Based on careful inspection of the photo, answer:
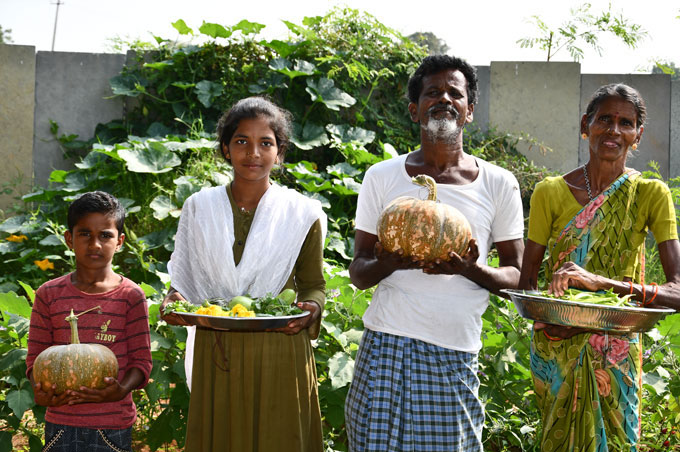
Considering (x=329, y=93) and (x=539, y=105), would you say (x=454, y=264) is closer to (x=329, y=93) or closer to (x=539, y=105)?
(x=329, y=93)

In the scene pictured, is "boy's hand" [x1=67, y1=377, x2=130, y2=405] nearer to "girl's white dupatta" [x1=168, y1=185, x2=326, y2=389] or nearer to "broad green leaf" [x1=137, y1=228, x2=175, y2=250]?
"girl's white dupatta" [x1=168, y1=185, x2=326, y2=389]

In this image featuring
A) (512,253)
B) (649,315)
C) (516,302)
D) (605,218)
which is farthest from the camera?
(512,253)

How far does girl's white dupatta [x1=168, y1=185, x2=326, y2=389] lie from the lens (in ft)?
10.3

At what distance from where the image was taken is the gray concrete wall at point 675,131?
802 cm

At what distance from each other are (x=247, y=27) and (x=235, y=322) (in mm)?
6162

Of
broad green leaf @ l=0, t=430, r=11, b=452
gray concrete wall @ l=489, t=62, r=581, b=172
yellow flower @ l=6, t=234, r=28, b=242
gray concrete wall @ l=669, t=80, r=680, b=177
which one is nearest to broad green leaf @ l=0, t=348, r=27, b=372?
broad green leaf @ l=0, t=430, r=11, b=452

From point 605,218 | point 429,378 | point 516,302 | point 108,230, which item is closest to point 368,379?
point 429,378

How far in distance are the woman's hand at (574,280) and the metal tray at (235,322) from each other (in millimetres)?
1099

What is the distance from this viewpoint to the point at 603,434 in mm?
2711

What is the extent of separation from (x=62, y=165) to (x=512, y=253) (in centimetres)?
667

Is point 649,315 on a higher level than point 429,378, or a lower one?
higher

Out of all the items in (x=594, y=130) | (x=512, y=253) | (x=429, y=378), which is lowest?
(x=429, y=378)

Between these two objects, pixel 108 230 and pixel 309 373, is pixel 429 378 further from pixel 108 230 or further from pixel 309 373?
pixel 108 230

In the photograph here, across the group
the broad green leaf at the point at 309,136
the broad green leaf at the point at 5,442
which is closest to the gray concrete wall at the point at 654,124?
the broad green leaf at the point at 309,136
